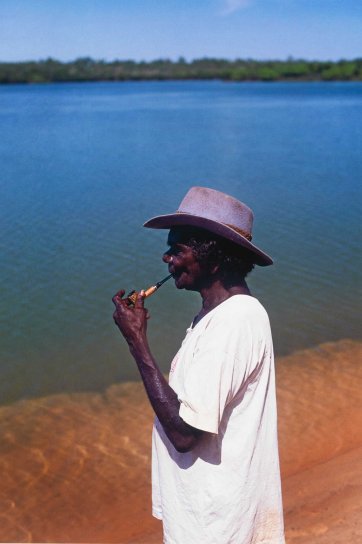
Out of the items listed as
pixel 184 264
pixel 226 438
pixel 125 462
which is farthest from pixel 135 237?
pixel 226 438

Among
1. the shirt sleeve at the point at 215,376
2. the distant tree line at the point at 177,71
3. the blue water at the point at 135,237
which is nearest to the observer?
the shirt sleeve at the point at 215,376

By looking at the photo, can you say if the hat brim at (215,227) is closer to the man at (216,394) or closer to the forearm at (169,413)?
the man at (216,394)

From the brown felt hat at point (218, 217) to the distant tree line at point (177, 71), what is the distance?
273 ft

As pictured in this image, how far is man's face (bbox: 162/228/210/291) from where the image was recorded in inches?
77.0

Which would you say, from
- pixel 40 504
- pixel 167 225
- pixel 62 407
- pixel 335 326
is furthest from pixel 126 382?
pixel 167 225

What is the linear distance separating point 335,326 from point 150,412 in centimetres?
234

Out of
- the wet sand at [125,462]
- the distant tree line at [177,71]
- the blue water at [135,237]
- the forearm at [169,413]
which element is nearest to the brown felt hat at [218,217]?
the forearm at [169,413]

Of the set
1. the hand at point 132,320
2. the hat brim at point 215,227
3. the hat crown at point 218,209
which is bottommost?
the hand at point 132,320

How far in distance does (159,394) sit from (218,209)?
0.49m

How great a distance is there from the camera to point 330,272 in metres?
8.61

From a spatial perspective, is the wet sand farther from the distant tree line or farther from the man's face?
the distant tree line

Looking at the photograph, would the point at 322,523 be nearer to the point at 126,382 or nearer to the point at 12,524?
the point at 12,524

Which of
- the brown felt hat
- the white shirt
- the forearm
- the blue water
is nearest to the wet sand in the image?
the blue water

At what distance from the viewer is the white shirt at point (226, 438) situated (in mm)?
1739
